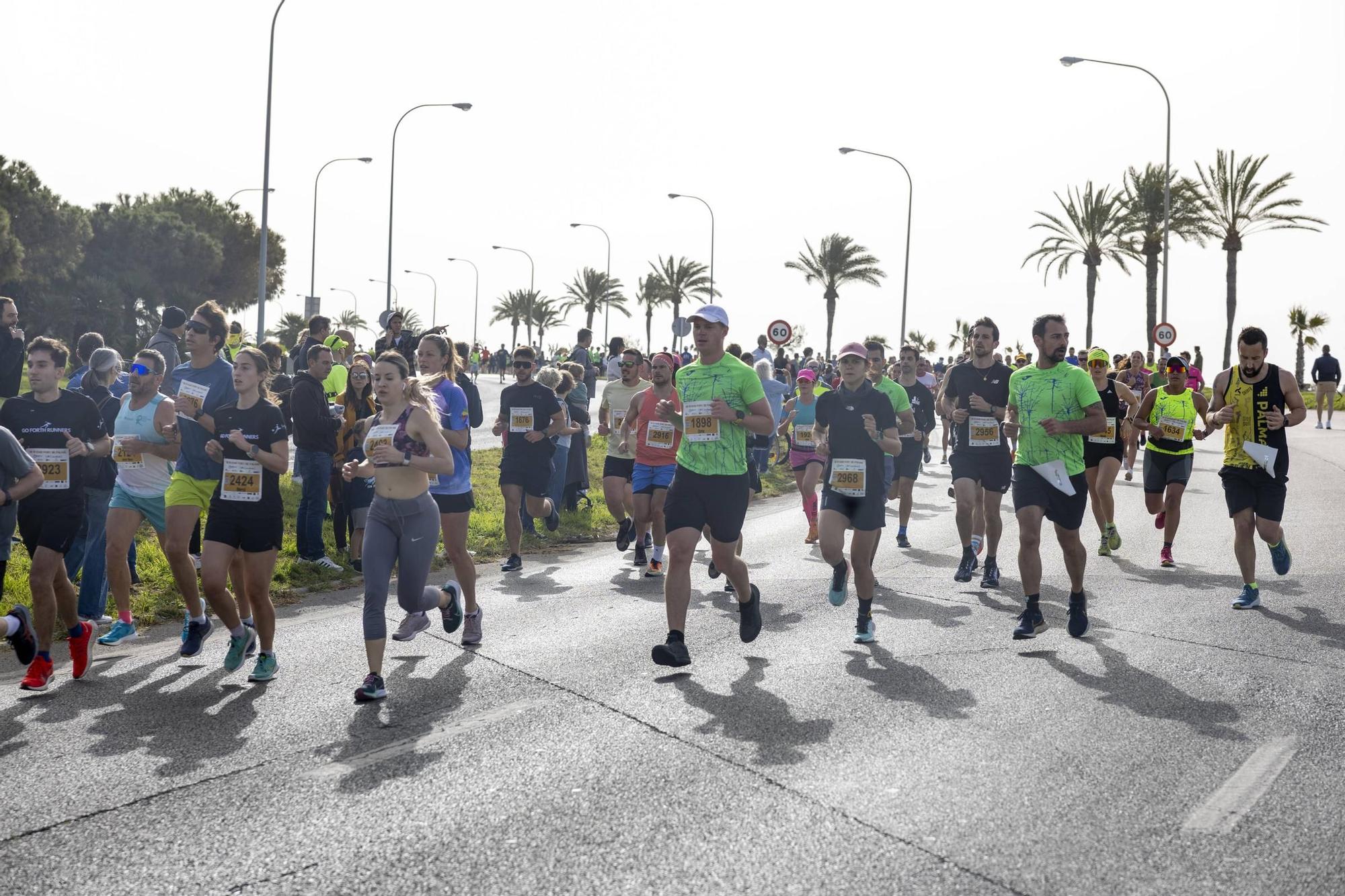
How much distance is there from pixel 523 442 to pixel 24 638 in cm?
513

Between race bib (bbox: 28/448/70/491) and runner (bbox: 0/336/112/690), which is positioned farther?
race bib (bbox: 28/448/70/491)

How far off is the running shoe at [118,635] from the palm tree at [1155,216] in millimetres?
47706

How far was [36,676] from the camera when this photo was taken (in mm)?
6391

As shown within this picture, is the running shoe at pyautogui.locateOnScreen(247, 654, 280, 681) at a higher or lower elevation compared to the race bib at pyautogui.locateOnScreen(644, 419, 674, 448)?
lower

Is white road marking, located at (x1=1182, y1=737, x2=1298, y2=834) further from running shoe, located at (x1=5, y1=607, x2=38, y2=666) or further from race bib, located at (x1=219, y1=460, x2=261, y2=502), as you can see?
running shoe, located at (x1=5, y1=607, x2=38, y2=666)

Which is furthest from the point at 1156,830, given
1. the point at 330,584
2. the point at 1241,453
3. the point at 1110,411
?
the point at 1110,411

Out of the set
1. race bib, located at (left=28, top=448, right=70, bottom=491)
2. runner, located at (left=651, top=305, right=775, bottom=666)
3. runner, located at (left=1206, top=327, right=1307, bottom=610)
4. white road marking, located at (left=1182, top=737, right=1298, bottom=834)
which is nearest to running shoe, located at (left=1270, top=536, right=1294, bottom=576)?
runner, located at (left=1206, top=327, right=1307, bottom=610)

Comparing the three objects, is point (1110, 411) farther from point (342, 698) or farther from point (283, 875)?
point (283, 875)

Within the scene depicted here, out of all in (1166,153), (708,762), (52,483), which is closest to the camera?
(708,762)

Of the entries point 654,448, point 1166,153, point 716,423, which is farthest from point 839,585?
point 1166,153

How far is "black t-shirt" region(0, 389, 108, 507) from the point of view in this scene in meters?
6.79

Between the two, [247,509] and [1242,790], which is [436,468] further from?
[1242,790]

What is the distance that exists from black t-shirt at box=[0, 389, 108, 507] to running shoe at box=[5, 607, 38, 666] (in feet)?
2.29

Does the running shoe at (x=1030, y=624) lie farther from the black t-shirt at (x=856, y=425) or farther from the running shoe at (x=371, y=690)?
the running shoe at (x=371, y=690)
